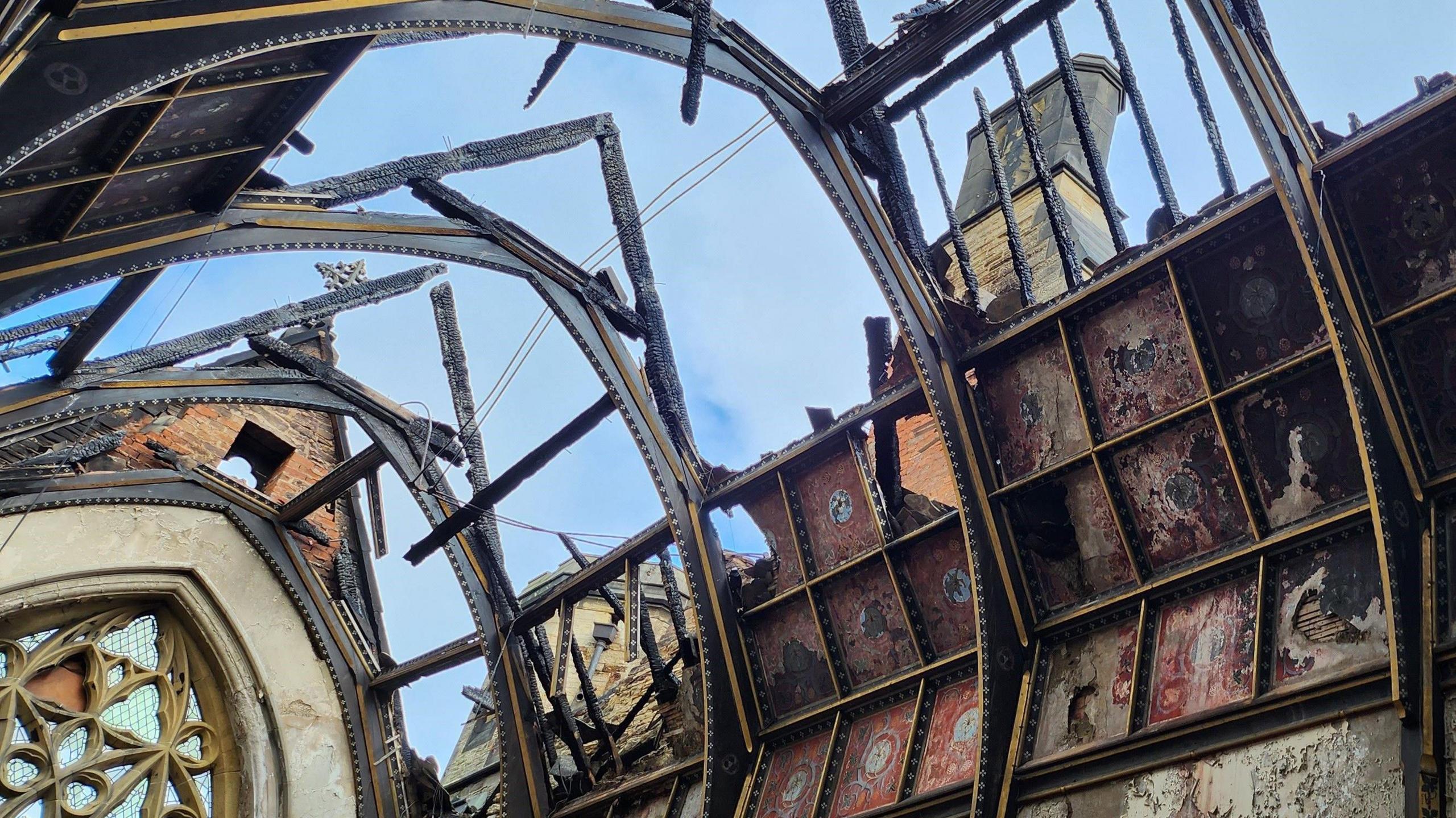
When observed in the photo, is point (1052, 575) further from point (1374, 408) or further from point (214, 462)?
point (214, 462)

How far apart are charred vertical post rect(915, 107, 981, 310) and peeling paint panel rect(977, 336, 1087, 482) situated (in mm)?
759

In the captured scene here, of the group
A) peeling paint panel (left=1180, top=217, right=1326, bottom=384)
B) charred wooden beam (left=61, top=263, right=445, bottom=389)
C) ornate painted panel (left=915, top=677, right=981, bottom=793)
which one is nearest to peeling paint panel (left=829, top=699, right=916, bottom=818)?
ornate painted panel (left=915, top=677, right=981, bottom=793)

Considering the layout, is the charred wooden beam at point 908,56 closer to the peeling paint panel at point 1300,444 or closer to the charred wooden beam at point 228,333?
the peeling paint panel at point 1300,444

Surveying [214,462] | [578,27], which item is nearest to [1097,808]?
[578,27]

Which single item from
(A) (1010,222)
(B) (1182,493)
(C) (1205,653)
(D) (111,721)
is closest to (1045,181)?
(A) (1010,222)

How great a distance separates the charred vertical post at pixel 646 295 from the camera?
37.0 feet

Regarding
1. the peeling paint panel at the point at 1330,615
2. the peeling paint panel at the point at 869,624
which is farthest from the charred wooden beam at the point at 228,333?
the peeling paint panel at the point at 1330,615

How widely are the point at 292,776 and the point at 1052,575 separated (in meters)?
9.15

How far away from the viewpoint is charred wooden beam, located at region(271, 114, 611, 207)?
9.20m

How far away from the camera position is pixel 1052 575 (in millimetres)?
9898

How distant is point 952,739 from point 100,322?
7.64 metres

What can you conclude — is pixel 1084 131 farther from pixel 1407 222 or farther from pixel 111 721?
pixel 111 721

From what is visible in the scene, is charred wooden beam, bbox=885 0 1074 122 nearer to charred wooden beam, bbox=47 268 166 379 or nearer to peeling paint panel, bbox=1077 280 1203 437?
peeling paint panel, bbox=1077 280 1203 437

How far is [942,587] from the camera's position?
1050cm
